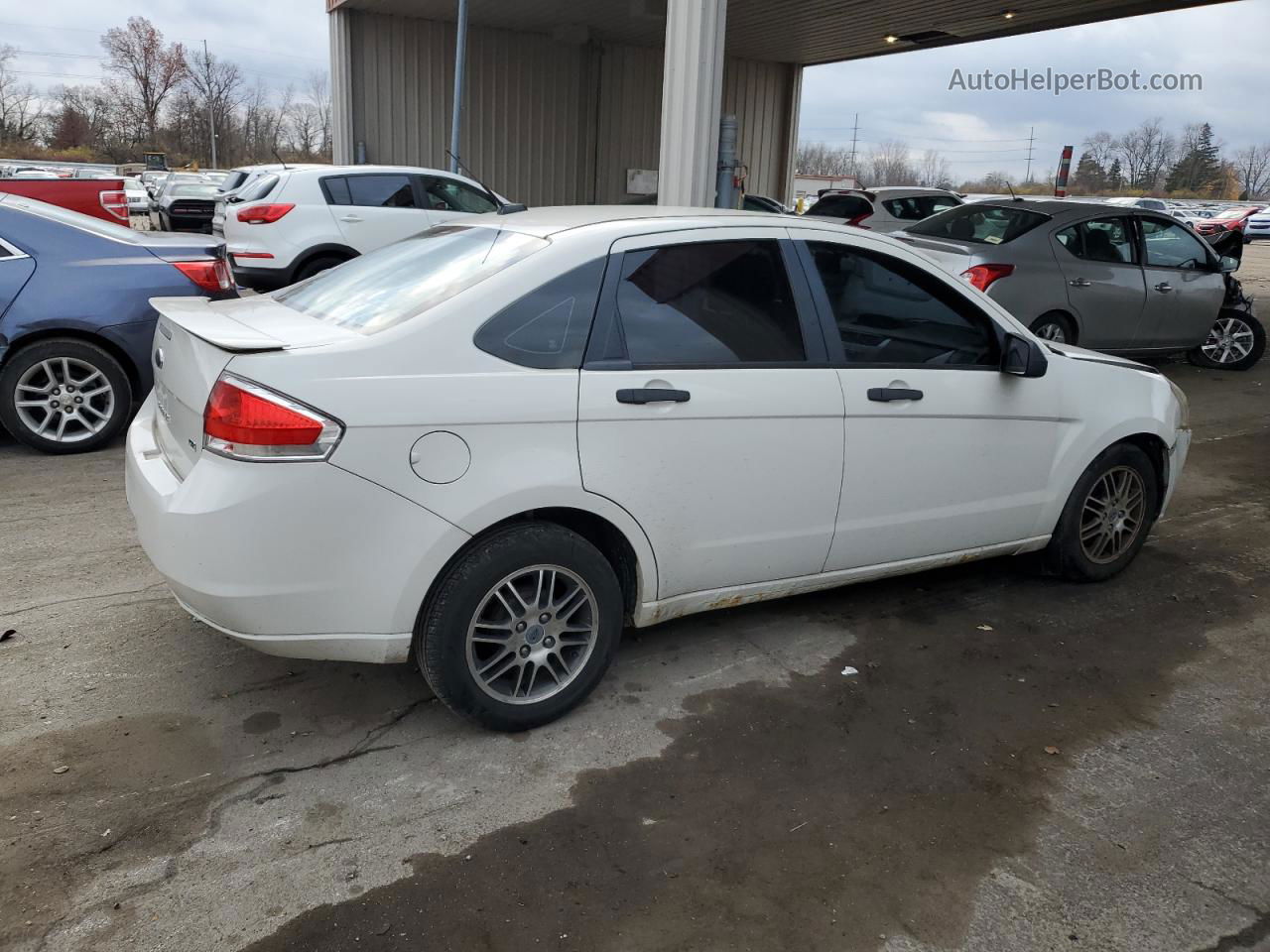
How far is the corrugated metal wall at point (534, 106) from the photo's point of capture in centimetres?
1819

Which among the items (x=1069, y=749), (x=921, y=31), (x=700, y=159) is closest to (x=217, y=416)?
(x=1069, y=749)

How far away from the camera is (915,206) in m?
15.4

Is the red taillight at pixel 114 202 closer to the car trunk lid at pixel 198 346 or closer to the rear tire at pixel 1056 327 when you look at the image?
the car trunk lid at pixel 198 346

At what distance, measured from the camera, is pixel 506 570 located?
10.5 feet

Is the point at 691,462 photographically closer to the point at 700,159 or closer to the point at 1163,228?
the point at 700,159

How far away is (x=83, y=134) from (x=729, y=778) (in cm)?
8117

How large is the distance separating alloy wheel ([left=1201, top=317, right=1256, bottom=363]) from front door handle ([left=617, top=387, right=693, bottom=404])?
10.1 m

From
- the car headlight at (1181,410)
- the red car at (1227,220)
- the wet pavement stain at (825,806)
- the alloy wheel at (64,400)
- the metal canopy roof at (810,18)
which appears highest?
the metal canopy roof at (810,18)

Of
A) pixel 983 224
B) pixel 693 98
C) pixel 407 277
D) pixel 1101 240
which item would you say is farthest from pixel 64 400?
pixel 1101 240

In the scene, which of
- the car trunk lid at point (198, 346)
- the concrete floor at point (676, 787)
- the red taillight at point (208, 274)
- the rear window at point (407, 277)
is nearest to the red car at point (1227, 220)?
the red taillight at point (208, 274)

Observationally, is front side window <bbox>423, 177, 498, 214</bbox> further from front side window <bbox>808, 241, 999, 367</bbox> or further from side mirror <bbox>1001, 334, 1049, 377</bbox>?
side mirror <bbox>1001, 334, 1049, 377</bbox>

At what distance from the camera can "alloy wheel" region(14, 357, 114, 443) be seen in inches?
250

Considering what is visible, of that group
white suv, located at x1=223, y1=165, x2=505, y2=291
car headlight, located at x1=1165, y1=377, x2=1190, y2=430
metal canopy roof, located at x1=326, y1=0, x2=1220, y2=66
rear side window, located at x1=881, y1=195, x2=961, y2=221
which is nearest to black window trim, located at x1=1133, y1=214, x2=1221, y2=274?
rear side window, located at x1=881, y1=195, x2=961, y2=221

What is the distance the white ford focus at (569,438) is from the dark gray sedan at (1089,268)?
4.98 meters
